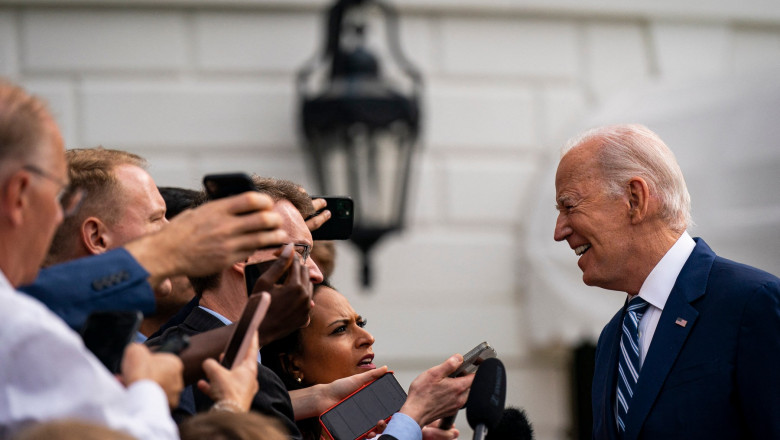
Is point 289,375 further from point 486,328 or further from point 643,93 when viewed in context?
point 643,93

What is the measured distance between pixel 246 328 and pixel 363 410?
713mm

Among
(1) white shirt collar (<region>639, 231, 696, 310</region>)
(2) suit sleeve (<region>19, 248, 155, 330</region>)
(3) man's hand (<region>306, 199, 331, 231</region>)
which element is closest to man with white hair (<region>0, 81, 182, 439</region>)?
(2) suit sleeve (<region>19, 248, 155, 330</region>)

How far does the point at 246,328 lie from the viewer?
6.47ft

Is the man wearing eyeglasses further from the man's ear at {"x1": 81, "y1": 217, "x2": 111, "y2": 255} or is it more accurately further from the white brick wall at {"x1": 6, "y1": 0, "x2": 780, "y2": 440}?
the white brick wall at {"x1": 6, "y1": 0, "x2": 780, "y2": 440}

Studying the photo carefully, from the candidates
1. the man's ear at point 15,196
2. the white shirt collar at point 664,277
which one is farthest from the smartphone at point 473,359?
the man's ear at point 15,196

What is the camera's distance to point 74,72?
5.69 m

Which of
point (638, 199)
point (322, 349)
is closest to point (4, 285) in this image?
point (322, 349)

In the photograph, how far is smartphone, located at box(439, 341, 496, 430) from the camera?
246 cm

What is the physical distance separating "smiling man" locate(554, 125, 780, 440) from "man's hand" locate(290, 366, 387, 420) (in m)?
0.62

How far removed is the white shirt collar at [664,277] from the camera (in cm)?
268

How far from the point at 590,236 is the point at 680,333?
1.24ft

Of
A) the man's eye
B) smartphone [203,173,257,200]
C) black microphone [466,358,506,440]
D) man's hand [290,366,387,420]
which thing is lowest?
man's hand [290,366,387,420]

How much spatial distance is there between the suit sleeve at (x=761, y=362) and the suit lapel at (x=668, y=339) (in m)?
0.15

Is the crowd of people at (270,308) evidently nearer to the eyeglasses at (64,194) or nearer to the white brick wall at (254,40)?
the eyeglasses at (64,194)
